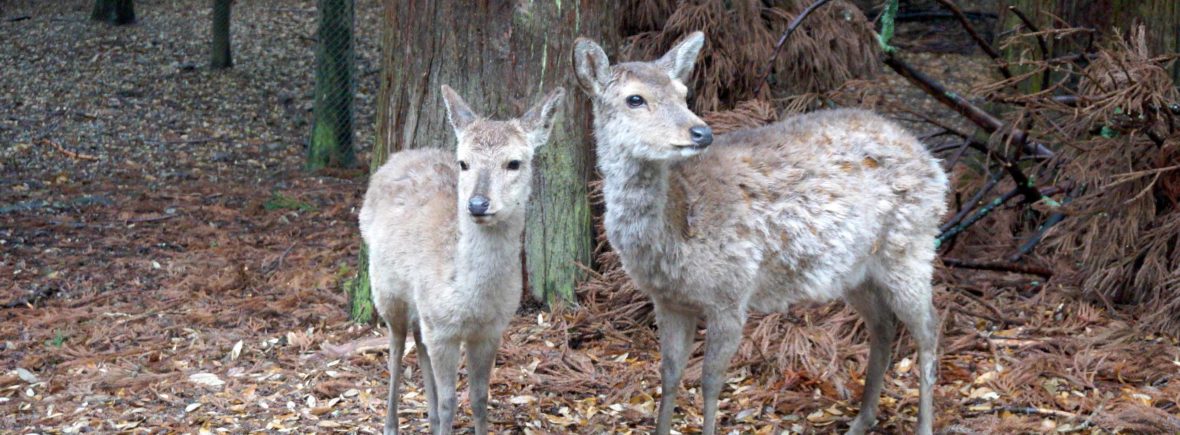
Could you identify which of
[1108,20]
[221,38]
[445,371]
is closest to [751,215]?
[445,371]

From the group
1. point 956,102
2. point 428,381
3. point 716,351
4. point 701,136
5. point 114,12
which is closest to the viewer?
point 701,136

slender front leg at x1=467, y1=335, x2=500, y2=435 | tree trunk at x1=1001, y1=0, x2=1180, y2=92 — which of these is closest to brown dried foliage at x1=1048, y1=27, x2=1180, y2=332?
tree trunk at x1=1001, y1=0, x2=1180, y2=92

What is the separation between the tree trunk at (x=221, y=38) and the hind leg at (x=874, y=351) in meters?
12.6

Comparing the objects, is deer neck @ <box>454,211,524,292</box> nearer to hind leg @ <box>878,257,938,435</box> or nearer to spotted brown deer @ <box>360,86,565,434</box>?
spotted brown deer @ <box>360,86,565,434</box>

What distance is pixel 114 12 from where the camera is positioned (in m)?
18.2

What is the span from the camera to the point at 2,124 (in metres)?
13.9

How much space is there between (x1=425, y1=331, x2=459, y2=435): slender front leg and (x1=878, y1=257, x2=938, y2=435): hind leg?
7.27ft

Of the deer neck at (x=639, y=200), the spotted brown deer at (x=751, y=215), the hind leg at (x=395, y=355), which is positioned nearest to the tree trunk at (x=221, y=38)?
the hind leg at (x=395, y=355)

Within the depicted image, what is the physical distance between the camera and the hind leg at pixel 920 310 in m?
5.84

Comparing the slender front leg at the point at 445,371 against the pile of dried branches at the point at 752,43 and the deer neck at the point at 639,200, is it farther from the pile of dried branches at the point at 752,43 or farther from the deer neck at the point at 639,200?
the pile of dried branches at the point at 752,43

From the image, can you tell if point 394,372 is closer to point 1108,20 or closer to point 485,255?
point 485,255

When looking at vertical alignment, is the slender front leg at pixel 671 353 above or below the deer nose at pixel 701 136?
below

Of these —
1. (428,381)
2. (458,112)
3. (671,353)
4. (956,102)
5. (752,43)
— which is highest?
(752,43)

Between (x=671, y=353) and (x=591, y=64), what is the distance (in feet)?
4.70
